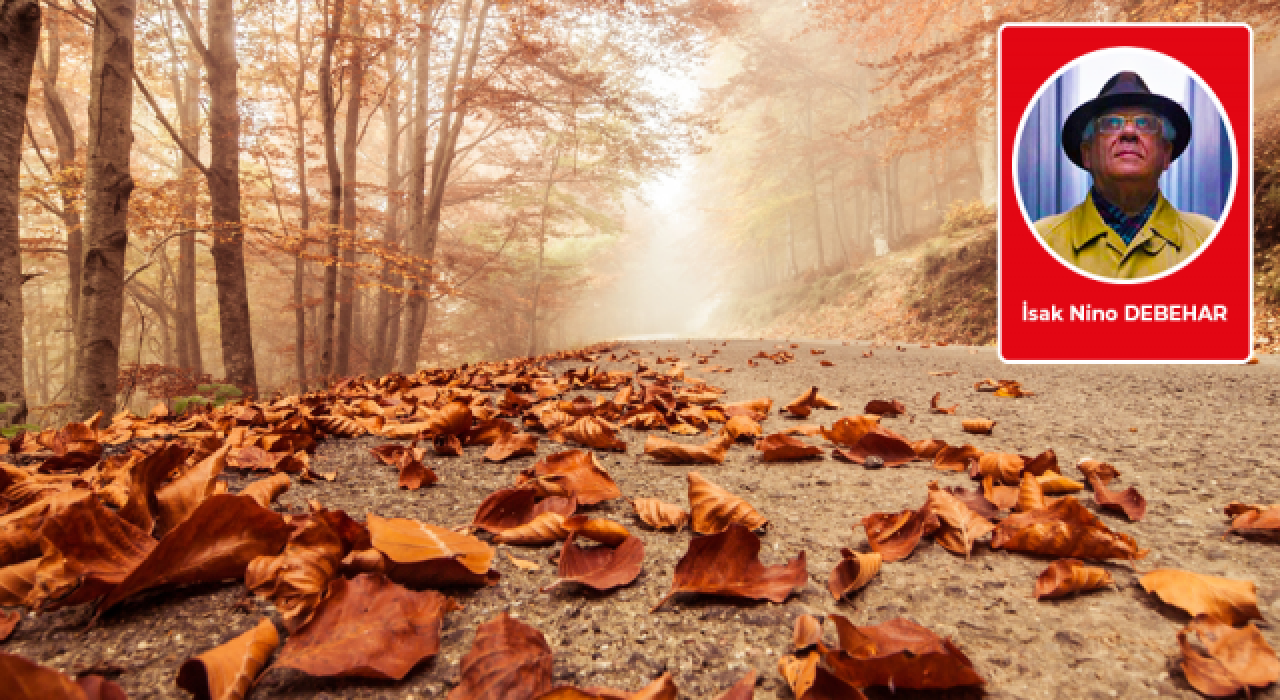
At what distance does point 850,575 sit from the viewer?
882 mm

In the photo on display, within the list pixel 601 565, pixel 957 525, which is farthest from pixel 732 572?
pixel 957 525

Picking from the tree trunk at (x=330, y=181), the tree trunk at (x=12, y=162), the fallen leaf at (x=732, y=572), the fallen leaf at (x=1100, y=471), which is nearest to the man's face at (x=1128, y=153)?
the fallen leaf at (x=1100, y=471)

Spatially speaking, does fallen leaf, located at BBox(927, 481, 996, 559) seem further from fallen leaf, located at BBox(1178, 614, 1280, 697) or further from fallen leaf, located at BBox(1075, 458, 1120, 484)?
fallen leaf, located at BBox(1075, 458, 1120, 484)

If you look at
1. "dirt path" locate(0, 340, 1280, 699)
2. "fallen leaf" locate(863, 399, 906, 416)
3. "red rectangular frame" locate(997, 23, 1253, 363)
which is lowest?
"dirt path" locate(0, 340, 1280, 699)

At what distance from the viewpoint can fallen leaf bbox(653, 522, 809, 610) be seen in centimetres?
85

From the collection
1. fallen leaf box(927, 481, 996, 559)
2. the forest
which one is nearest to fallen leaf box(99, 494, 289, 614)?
fallen leaf box(927, 481, 996, 559)

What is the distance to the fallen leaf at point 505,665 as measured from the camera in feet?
2.02

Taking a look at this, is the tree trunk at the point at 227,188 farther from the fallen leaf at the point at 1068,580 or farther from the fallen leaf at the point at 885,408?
the fallen leaf at the point at 1068,580

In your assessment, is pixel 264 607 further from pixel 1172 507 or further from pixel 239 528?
pixel 1172 507

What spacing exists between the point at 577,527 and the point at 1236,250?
16.2ft

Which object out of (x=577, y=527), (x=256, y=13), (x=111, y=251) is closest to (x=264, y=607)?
(x=577, y=527)

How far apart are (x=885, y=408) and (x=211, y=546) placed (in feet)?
7.93

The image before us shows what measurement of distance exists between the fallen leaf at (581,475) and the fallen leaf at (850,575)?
59cm

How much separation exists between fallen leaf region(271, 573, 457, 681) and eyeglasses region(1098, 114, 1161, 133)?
461 centimetres
